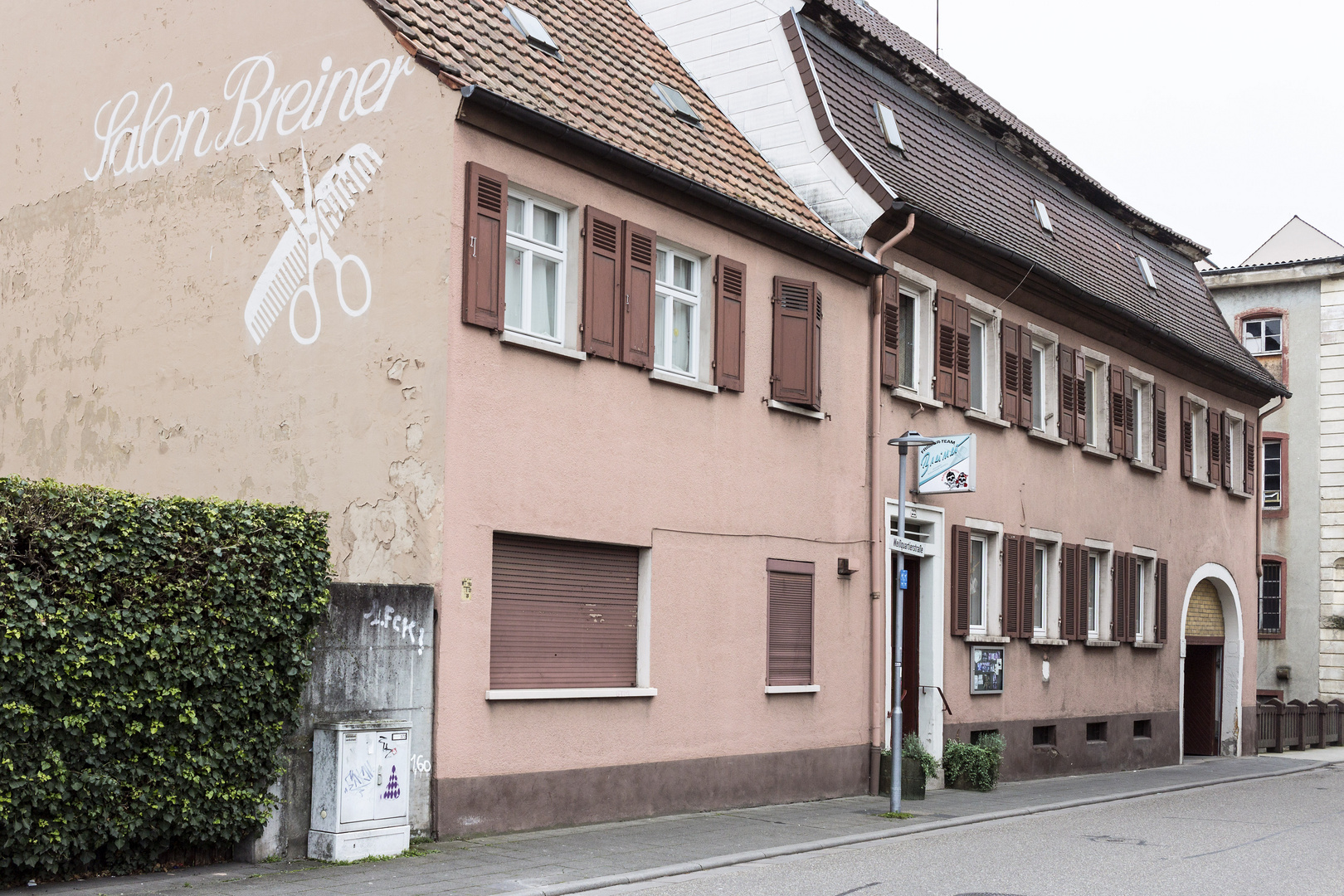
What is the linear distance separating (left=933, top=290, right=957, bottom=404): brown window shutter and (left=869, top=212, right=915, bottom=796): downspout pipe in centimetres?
174

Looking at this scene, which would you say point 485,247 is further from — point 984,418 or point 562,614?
point 984,418

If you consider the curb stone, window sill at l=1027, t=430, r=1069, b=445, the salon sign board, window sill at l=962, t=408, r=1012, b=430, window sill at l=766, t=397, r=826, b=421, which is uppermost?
window sill at l=962, t=408, r=1012, b=430

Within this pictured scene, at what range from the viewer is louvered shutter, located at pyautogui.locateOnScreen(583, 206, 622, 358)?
1402cm

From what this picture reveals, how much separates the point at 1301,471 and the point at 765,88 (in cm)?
2532

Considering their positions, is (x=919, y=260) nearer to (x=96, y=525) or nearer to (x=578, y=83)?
(x=578, y=83)

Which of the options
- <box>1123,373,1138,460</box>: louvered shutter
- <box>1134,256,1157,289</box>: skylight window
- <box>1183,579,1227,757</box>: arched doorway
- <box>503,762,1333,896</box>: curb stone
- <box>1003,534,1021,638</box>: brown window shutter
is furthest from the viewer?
<box>1183,579,1227,757</box>: arched doorway

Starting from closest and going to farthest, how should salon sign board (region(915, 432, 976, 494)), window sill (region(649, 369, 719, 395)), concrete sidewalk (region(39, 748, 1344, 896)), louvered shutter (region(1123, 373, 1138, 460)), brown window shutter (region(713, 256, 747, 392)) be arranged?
concrete sidewalk (region(39, 748, 1344, 896)) → window sill (region(649, 369, 719, 395)) → brown window shutter (region(713, 256, 747, 392)) → salon sign board (region(915, 432, 976, 494)) → louvered shutter (region(1123, 373, 1138, 460))

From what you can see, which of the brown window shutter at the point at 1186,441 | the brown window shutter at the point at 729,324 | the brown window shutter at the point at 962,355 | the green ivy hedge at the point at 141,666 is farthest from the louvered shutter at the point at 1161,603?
the green ivy hedge at the point at 141,666

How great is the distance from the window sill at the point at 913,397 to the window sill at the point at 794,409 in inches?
68.1

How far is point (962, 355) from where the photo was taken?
20.4m

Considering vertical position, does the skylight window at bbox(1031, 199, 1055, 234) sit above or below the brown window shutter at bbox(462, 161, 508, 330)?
above

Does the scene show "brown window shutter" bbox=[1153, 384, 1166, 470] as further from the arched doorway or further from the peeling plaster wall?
the peeling plaster wall

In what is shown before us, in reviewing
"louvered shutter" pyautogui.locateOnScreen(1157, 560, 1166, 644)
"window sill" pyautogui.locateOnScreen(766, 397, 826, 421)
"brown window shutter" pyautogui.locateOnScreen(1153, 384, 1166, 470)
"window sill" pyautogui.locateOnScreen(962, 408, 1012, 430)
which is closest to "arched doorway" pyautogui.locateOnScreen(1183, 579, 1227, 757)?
"louvered shutter" pyautogui.locateOnScreen(1157, 560, 1166, 644)

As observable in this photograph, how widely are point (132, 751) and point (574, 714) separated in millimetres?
4491
